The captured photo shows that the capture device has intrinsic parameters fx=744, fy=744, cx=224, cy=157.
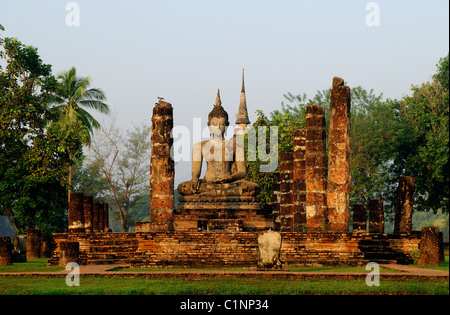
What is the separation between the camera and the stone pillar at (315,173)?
70.4 feet

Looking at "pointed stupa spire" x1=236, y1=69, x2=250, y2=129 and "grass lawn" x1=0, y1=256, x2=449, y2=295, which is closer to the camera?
"grass lawn" x1=0, y1=256, x2=449, y2=295

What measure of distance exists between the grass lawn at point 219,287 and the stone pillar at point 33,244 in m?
15.0

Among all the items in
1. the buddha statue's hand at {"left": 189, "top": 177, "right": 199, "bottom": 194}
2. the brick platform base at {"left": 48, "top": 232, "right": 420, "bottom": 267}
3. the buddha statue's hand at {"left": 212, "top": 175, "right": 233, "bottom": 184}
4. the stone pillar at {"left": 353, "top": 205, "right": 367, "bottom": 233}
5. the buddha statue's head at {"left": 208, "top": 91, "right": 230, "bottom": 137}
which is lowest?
the brick platform base at {"left": 48, "top": 232, "right": 420, "bottom": 267}

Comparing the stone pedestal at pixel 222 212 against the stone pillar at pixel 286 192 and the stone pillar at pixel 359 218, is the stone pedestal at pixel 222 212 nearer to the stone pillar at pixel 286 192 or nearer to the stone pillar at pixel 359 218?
the stone pillar at pixel 359 218

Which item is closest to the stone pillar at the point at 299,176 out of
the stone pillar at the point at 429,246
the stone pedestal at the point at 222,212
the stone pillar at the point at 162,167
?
the stone pedestal at the point at 222,212

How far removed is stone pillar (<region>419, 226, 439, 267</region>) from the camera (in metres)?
20.0

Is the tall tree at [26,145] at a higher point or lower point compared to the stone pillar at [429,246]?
higher

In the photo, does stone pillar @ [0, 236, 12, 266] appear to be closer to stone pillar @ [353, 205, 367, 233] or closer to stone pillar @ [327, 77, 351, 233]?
stone pillar @ [327, 77, 351, 233]

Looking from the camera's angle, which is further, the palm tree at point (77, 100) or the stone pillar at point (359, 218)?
the palm tree at point (77, 100)

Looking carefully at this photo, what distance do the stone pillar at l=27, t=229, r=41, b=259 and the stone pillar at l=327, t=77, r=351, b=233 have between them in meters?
13.5

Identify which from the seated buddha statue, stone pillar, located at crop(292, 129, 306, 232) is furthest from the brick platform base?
stone pillar, located at crop(292, 129, 306, 232)

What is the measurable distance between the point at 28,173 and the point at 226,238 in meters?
15.5

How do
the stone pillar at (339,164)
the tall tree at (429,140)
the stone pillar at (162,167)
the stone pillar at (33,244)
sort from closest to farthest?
the stone pillar at (339,164) < the stone pillar at (162,167) < the stone pillar at (33,244) < the tall tree at (429,140)
